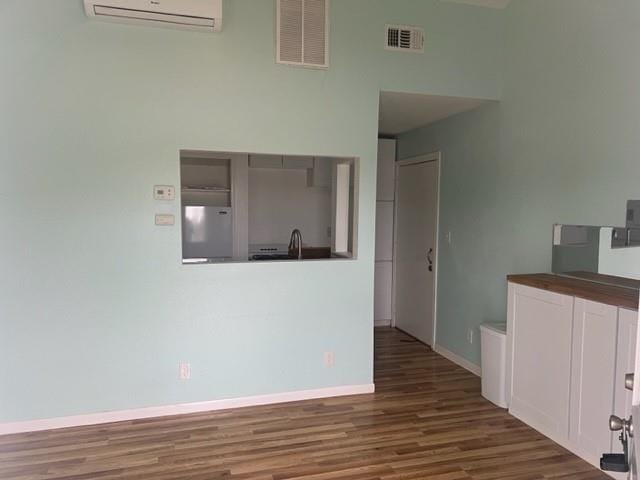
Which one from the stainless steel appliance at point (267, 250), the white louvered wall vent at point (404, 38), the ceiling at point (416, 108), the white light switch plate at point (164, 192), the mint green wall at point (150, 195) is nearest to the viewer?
the mint green wall at point (150, 195)

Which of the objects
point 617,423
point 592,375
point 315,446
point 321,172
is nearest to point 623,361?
point 592,375

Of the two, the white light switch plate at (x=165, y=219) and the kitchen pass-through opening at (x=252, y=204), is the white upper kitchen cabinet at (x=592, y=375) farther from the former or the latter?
the kitchen pass-through opening at (x=252, y=204)

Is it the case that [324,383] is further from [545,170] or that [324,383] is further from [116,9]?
[116,9]

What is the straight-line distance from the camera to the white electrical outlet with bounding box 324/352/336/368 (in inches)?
146

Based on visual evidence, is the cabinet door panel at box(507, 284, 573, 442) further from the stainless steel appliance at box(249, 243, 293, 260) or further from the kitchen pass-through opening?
the stainless steel appliance at box(249, 243, 293, 260)

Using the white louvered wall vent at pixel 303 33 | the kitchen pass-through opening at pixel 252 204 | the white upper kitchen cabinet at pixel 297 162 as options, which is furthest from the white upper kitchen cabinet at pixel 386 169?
the white louvered wall vent at pixel 303 33

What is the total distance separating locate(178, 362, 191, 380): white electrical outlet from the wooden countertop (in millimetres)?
2495

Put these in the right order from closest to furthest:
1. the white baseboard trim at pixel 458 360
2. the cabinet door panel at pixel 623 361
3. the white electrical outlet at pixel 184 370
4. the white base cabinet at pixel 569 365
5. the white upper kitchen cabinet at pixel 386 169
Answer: the cabinet door panel at pixel 623 361 → the white base cabinet at pixel 569 365 → the white electrical outlet at pixel 184 370 → the white baseboard trim at pixel 458 360 → the white upper kitchen cabinet at pixel 386 169

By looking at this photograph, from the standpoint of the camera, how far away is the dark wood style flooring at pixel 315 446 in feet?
8.66

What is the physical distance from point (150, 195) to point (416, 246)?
10.4 ft

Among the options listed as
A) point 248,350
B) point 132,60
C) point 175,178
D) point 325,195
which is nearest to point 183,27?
point 132,60

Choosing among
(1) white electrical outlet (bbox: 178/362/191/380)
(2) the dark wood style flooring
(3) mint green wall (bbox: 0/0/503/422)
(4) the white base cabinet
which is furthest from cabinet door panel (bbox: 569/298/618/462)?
(1) white electrical outlet (bbox: 178/362/191/380)

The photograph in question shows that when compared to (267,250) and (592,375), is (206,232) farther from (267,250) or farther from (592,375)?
(592,375)

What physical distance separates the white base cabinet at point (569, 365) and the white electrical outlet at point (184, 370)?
7.92 feet
